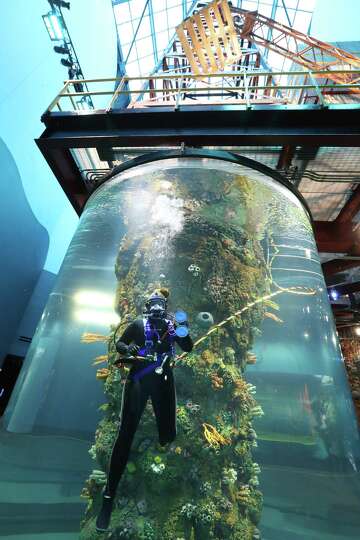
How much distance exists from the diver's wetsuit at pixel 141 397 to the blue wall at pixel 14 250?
20.6 feet

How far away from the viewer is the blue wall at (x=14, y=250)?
7.09m

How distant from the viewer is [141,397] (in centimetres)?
212

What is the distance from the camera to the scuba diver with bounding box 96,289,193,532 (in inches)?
78.7

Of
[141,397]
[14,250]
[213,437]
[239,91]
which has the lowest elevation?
[213,437]

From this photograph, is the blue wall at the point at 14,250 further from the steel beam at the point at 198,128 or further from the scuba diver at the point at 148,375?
the scuba diver at the point at 148,375

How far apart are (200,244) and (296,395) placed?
1.56 metres

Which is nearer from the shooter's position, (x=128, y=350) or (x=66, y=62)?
(x=128, y=350)

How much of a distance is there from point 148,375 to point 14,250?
681 cm

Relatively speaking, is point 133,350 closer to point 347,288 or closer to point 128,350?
point 128,350

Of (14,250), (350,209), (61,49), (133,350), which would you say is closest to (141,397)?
(133,350)

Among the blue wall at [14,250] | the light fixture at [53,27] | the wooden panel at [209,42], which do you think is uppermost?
the wooden panel at [209,42]

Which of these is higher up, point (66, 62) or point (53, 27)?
point (66, 62)

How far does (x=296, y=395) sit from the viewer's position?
2254mm

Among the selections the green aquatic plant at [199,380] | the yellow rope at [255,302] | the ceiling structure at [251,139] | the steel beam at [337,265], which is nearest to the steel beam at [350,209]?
the ceiling structure at [251,139]
